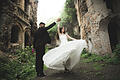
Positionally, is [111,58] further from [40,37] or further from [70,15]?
[70,15]

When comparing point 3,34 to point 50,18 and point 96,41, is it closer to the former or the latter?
point 96,41

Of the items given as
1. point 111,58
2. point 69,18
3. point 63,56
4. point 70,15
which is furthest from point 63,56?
point 69,18

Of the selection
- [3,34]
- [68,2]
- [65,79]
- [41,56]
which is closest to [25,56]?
[3,34]

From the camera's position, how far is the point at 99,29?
22.1ft

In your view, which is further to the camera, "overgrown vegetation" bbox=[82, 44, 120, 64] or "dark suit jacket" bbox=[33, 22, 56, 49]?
"overgrown vegetation" bbox=[82, 44, 120, 64]

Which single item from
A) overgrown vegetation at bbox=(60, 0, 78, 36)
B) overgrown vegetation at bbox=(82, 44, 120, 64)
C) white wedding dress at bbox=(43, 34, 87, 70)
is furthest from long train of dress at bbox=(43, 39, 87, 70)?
overgrown vegetation at bbox=(60, 0, 78, 36)

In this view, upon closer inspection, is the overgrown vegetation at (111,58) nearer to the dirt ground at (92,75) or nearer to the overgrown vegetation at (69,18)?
the dirt ground at (92,75)

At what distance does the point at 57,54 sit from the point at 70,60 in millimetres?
604

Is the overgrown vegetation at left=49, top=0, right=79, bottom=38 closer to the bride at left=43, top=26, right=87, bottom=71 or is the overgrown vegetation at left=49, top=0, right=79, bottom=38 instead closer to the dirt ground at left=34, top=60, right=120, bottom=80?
the bride at left=43, top=26, right=87, bottom=71

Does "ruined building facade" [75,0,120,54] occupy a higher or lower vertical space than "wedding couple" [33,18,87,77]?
higher

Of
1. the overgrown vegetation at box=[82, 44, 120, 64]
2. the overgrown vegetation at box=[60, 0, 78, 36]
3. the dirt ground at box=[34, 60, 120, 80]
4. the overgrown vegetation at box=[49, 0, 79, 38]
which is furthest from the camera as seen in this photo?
the overgrown vegetation at box=[49, 0, 79, 38]

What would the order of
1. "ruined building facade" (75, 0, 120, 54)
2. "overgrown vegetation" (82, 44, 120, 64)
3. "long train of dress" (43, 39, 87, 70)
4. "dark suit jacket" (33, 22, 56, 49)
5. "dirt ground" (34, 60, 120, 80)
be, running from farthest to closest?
"ruined building facade" (75, 0, 120, 54), "overgrown vegetation" (82, 44, 120, 64), "dark suit jacket" (33, 22, 56, 49), "long train of dress" (43, 39, 87, 70), "dirt ground" (34, 60, 120, 80)

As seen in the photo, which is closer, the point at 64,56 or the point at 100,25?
the point at 64,56

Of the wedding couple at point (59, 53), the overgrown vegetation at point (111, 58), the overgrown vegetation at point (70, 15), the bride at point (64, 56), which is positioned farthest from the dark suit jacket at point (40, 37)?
the overgrown vegetation at point (70, 15)
